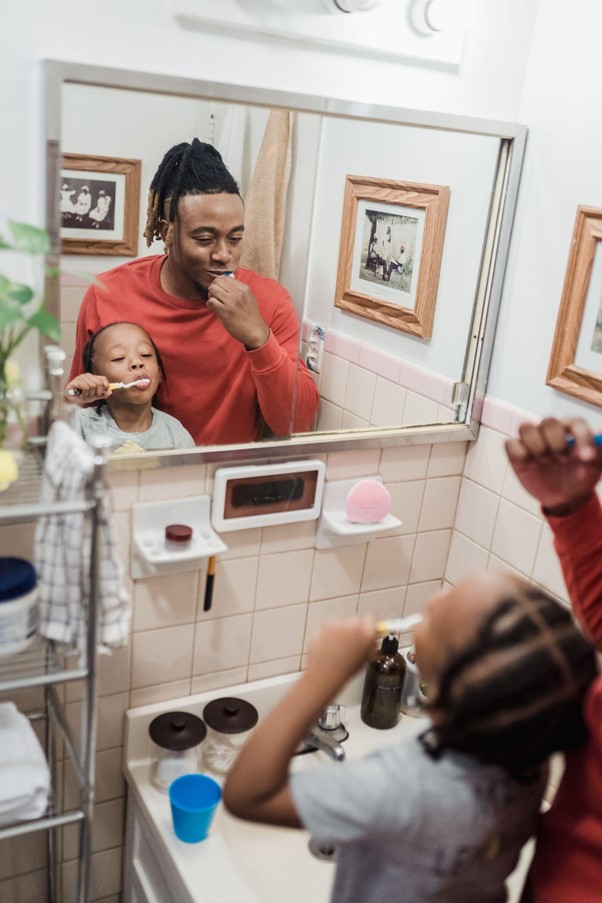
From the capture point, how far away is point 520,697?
28.5 inches

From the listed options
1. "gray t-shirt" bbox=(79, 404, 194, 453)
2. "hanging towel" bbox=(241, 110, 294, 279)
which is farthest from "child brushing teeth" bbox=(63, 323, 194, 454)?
"hanging towel" bbox=(241, 110, 294, 279)

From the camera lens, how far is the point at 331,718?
4.97 ft

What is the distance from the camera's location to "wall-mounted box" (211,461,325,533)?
1335mm

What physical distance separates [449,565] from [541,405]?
0.41 m

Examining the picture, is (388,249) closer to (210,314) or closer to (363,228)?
(363,228)

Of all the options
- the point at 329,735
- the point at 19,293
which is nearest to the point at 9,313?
the point at 19,293

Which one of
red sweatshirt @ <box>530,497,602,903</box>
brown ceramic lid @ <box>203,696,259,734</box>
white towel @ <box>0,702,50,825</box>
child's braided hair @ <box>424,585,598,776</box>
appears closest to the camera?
child's braided hair @ <box>424,585,598,776</box>

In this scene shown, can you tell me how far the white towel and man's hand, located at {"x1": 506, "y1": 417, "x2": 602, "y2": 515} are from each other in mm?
755

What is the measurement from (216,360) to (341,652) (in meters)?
0.76

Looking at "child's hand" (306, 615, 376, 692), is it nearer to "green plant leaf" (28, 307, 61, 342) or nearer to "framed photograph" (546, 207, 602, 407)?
"green plant leaf" (28, 307, 61, 342)

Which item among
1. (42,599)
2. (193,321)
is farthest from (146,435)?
(42,599)

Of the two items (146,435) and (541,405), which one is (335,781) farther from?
(541,405)

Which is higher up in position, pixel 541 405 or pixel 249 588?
pixel 541 405

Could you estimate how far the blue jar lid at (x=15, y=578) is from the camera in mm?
1013
